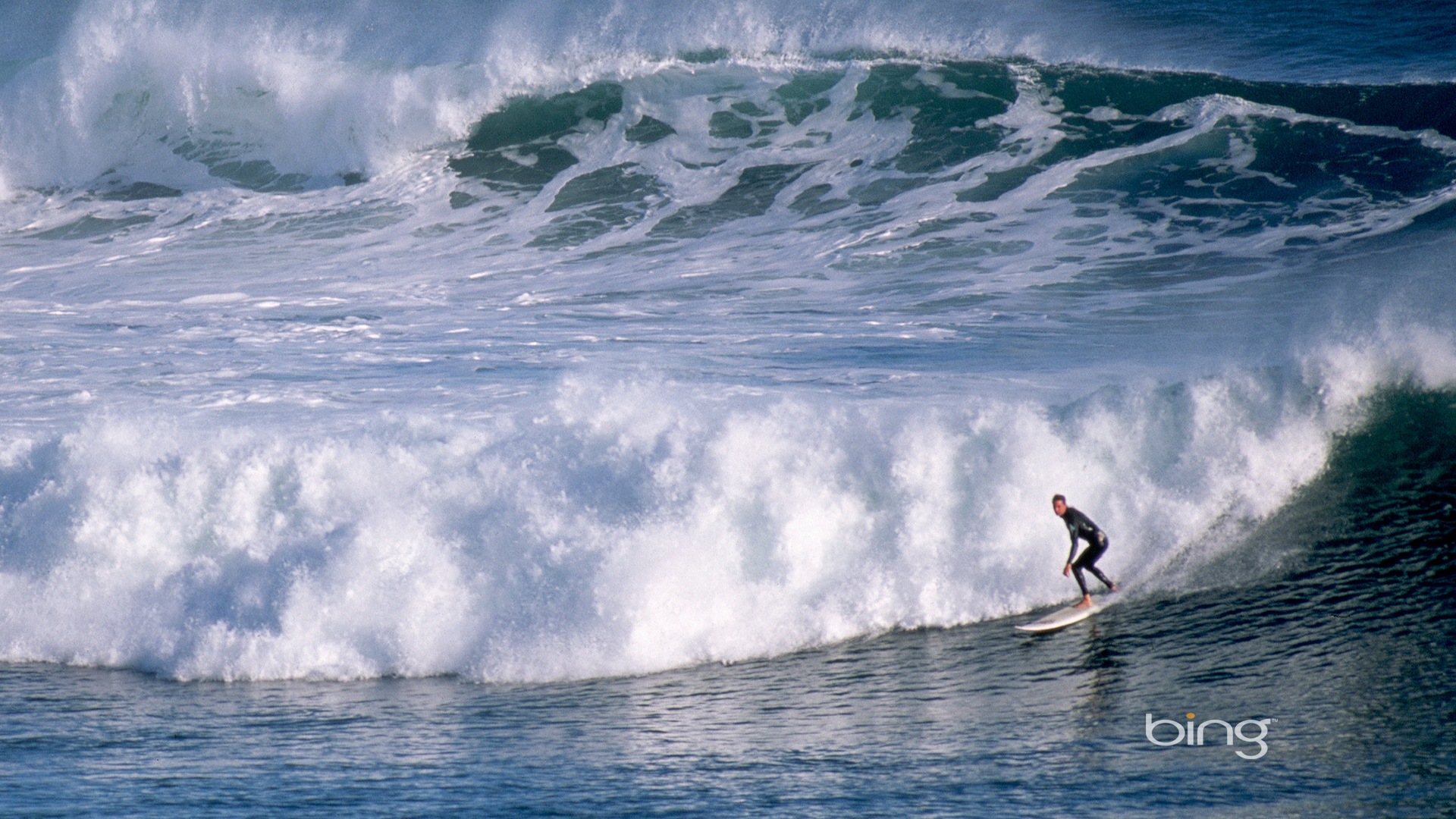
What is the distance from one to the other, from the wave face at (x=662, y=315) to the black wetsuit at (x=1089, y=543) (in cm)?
54

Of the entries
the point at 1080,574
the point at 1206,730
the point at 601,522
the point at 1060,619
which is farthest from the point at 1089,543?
the point at 601,522

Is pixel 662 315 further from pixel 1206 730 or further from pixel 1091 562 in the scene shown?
pixel 1206 730

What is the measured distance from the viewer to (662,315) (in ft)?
39.6

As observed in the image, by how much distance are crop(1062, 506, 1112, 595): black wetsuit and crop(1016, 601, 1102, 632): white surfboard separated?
0.42ft

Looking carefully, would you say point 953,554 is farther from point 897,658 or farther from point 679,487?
point 679,487

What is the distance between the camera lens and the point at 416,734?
6516mm

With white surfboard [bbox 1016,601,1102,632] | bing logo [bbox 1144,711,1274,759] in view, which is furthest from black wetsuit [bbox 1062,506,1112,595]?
bing logo [bbox 1144,711,1274,759]

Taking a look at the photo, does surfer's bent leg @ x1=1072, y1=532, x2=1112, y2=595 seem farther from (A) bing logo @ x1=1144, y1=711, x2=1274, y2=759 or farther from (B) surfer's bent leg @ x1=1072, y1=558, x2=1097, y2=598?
(A) bing logo @ x1=1144, y1=711, x2=1274, y2=759

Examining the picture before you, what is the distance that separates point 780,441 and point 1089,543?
7.60 feet

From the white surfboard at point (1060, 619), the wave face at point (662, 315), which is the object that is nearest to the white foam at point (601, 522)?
the wave face at point (662, 315)

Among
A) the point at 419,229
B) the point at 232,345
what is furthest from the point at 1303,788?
the point at 419,229

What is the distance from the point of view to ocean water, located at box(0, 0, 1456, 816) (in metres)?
6.03

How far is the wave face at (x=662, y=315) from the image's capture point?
8.34 m

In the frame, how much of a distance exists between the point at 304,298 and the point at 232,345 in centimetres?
165
